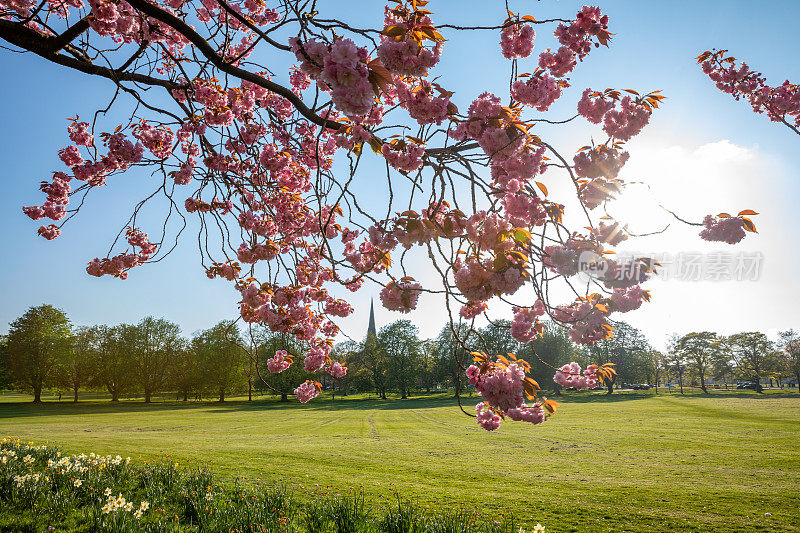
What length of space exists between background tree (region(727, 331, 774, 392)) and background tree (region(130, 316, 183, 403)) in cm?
7081

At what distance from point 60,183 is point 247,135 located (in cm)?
265

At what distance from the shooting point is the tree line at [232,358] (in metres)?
36.5

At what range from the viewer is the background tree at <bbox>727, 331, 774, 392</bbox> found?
167ft

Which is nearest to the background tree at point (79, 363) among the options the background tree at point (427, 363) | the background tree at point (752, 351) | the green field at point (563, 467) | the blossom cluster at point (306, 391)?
the green field at point (563, 467)

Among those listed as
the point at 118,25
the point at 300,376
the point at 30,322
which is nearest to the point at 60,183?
the point at 118,25

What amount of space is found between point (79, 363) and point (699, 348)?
74.4m

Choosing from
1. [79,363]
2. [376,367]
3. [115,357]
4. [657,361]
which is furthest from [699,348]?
[79,363]

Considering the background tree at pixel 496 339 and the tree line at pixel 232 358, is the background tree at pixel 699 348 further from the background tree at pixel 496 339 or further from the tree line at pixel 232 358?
the background tree at pixel 496 339

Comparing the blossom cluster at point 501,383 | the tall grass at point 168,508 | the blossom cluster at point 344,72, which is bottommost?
the tall grass at point 168,508

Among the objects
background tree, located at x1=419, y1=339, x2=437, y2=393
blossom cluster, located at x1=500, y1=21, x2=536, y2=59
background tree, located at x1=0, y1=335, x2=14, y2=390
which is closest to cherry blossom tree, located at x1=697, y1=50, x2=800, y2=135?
blossom cluster, located at x1=500, y1=21, x2=536, y2=59

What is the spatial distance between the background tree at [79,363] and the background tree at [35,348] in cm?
81

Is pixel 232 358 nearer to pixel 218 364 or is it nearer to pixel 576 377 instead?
pixel 218 364

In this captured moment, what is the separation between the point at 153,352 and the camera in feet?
133

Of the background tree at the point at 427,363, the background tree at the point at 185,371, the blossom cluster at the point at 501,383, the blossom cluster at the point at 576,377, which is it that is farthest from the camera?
the background tree at the point at 427,363
